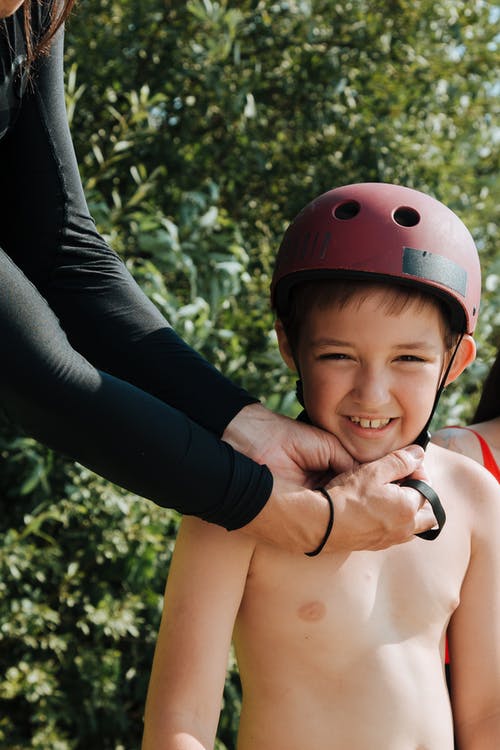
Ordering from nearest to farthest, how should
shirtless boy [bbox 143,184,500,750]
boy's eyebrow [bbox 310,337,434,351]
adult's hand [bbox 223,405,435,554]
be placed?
adult's hand [bbox 223,405,435,554] → shirtless boy [bbox 143,184,500,750] → boy's eyebrow [bbox 310,337,434,351]

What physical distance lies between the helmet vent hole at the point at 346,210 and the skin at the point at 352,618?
259 millimetres

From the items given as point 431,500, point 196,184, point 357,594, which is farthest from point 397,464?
point 196,184

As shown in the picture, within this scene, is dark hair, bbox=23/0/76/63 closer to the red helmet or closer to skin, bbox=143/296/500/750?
the red helmet

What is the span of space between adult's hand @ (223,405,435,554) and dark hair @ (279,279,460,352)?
29 cm

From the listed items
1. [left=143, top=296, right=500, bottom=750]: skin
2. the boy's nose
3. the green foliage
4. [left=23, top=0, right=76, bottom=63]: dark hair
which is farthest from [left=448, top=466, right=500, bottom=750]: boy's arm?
the green foliage

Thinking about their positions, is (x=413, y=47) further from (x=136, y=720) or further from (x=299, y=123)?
(x=136, y=720)

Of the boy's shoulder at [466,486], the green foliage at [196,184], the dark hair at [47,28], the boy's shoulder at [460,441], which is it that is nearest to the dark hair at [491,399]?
the boy's shoulder at [460,441]

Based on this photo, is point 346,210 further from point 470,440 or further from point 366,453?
point 470,440

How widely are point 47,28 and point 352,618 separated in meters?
1.49

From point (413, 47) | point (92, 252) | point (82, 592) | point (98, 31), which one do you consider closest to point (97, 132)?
point (98, 31)

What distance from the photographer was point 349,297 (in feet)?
7.95

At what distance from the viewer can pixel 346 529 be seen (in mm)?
2229

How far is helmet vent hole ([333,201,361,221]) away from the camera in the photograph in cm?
253

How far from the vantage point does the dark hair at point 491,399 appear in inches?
145
